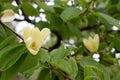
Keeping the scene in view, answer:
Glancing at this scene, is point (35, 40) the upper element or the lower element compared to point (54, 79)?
upper

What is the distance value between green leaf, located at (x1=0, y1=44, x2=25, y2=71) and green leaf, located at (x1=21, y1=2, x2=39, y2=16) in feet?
1.13

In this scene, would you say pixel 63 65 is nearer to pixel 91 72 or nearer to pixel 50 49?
pixel 91 72

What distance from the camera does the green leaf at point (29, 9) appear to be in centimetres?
104

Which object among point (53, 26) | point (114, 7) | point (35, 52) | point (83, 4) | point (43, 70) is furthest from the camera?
point (114, 7)

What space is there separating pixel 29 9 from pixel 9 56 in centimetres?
38

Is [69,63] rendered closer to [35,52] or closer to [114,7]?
[35,52]

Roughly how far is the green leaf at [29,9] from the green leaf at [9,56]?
0.35 metres

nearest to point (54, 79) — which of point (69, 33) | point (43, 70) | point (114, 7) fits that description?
point (43, 70)

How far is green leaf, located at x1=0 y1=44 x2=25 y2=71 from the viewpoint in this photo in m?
0.70

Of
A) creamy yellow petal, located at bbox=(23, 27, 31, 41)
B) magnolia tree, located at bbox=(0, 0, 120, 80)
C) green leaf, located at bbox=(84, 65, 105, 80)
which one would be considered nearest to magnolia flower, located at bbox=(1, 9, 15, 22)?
magnolia tree, located at bbox=(0, 0, 120, 80)

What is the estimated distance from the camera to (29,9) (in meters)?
Result: 1.06

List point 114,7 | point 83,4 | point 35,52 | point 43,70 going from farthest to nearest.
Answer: point 114,7 → point 83,4 → point 43,70 → point 35,52

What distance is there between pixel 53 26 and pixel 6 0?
0.60 feet

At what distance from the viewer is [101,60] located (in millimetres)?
1088
